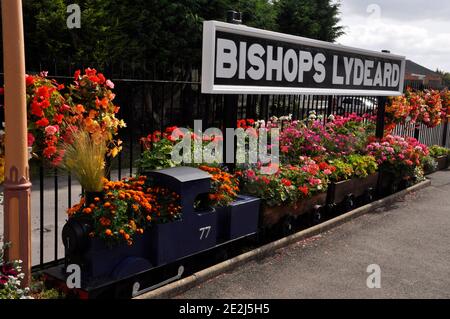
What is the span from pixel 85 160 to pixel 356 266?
3.14 m

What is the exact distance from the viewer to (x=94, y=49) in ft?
43.6

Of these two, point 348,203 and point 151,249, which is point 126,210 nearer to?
point 151,249

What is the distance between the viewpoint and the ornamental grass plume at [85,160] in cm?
395

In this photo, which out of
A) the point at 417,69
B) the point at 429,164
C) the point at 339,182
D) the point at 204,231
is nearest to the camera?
the point at 204,231

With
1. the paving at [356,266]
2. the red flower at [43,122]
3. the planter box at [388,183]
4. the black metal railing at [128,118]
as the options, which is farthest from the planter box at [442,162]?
the red flower at [43,122]

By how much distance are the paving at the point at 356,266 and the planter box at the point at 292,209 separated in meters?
0.36

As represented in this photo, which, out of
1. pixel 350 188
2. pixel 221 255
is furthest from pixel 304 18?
pixel 221 255

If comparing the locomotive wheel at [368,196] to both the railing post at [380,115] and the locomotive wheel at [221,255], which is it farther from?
the locomotive wheel at [221,255]

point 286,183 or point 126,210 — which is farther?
point 286,183

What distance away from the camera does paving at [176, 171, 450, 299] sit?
463 centimetres

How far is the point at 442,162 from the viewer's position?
39.6 ft

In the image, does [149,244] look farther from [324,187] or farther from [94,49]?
[94,49]
